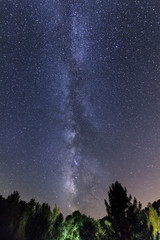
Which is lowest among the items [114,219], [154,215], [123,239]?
[123,239]

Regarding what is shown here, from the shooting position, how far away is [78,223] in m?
29.1

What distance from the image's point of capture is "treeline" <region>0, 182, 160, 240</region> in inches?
537

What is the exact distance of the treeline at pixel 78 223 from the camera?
13633 mm

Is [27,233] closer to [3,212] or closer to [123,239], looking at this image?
[3,212]

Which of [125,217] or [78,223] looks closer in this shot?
[125,217]

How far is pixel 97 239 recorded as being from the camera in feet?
80.3

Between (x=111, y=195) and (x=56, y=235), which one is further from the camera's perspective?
(x=56, y=235)

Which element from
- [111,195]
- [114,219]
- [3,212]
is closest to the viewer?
[114,219]

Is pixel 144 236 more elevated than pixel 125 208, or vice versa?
pixel 125 208

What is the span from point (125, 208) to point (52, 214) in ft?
44.8

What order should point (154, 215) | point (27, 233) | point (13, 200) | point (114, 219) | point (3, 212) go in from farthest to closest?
1. point (154, 215)
2. point (27, 233)
3. point (13, 200)
4. point (3, 212)
5. point (114, 219)

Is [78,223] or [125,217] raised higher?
[78,223]

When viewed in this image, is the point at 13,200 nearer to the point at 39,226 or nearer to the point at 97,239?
the point at 39,226

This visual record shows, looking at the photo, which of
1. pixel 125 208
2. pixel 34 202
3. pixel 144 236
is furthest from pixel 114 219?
pixel 34 202
